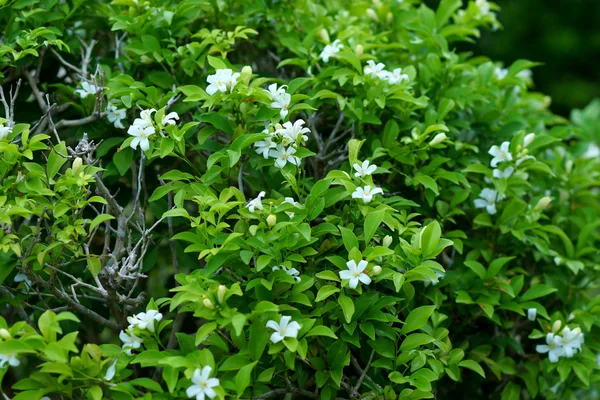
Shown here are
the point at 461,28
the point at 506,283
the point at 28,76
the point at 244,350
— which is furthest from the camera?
the point at 461,28

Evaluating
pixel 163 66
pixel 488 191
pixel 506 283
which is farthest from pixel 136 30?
pixel 506 283

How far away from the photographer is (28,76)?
2340mm

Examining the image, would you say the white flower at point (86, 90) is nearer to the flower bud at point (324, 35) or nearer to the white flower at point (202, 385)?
the flower bud at point (324, 35)

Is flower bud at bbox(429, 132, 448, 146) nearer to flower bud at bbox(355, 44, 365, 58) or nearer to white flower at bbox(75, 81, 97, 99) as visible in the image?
flower bud at bbox(355, 44, 365, 58)

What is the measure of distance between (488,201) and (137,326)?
1236 mm

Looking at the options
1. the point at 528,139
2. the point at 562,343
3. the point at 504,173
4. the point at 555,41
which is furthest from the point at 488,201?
the point at 555,41

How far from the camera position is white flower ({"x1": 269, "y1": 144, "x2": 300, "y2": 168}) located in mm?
1889

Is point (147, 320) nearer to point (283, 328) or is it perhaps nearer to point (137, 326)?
point (137, 326)

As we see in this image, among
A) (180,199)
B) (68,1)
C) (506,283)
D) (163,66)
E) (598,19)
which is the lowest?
(598,19)

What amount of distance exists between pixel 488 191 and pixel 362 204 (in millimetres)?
629

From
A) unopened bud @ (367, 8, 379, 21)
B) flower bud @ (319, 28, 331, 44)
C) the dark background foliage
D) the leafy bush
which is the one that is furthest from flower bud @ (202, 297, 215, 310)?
the dark background foliage

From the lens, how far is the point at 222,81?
189 centimetres

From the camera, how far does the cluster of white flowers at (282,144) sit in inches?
73.4

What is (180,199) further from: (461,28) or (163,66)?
(461,28)
